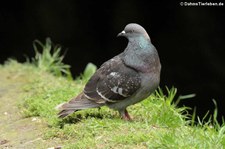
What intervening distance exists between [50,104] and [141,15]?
7648 mm

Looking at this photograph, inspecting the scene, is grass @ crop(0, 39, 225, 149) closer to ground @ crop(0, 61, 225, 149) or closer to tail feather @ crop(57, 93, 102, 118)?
ground @ crop(0, 61, 225, 149)

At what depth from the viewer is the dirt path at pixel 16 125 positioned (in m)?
5.97

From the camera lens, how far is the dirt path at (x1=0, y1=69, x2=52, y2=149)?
5.97 metres

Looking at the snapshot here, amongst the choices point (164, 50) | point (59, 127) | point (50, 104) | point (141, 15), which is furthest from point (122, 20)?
point (59, 127)

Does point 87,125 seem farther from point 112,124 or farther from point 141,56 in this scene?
point 141,56

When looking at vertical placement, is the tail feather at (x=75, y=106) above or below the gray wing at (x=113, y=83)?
below

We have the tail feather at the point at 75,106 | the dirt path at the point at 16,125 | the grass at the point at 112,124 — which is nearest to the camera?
the grass at the point at 112,124

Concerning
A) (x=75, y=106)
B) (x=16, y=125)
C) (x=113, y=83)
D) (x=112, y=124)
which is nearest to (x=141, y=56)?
(x=113, y=83)

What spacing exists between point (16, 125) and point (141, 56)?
5.67ft

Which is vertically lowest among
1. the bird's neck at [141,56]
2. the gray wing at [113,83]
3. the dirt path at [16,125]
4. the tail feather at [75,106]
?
the dirt path at [16,125]

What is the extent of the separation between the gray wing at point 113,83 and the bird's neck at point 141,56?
8cm

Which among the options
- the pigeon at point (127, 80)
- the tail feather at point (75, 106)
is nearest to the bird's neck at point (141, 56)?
the pigeon at point (127, 80)

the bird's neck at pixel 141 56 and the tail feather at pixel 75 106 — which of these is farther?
the tail feather at pixel 75 106

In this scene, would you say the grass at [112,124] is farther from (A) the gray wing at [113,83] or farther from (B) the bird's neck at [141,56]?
(B) the bird's neck at [141,56]
